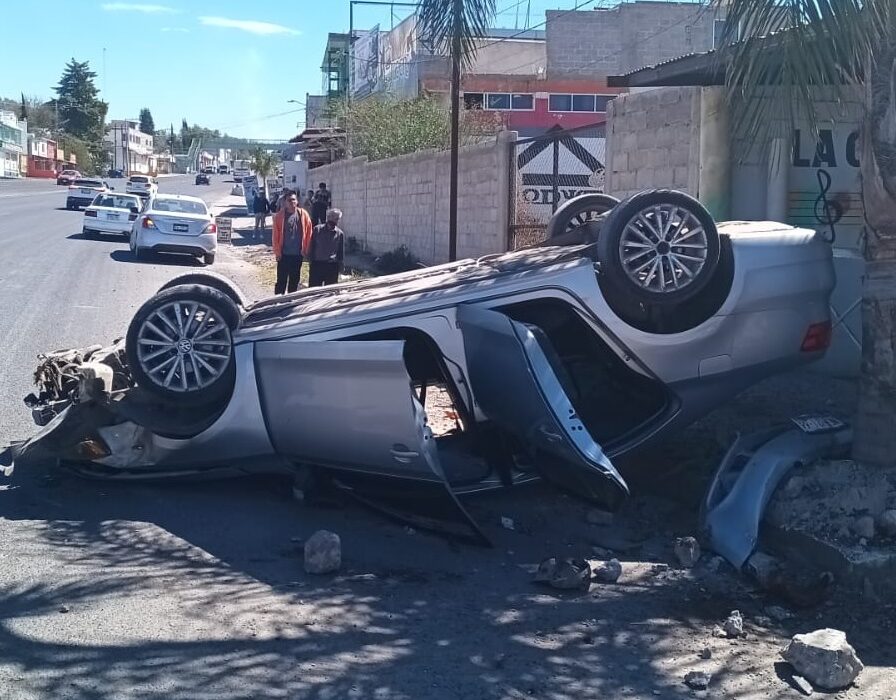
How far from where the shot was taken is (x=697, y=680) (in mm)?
4270

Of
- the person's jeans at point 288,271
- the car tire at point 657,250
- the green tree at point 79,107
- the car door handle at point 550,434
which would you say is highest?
the green tree at point 79,107

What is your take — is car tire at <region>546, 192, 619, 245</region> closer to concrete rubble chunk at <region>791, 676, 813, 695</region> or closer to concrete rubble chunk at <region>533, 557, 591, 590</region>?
concrete rubble chunk at <region>533, 557, 591, 590</region>

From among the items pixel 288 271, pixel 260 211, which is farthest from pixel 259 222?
pixel 288 271

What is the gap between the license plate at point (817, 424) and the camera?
245 inches

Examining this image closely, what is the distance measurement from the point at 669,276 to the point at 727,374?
28.5 inches

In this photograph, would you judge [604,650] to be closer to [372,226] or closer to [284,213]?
[284,213]

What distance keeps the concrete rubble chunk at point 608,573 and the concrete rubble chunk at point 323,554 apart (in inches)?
51.5

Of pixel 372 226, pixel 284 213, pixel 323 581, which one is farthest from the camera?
pixel 372 226

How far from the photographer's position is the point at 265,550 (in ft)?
18.7

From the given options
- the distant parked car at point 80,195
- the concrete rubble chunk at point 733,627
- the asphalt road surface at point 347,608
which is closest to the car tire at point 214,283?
the asphalt road surface at point 347,608

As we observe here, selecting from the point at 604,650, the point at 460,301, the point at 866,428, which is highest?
the point at 460,301

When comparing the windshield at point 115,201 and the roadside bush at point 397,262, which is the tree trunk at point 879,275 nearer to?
the roadside bush at point 397,262

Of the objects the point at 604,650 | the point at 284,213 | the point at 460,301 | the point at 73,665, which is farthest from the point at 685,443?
the point at 284,213

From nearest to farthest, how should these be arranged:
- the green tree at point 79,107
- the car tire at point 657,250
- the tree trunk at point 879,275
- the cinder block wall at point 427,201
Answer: the tree trunk at point 879,275 < the car tire at point 657,250 < the cinder block wall at point 427,201 < the green tree at point 79,107
